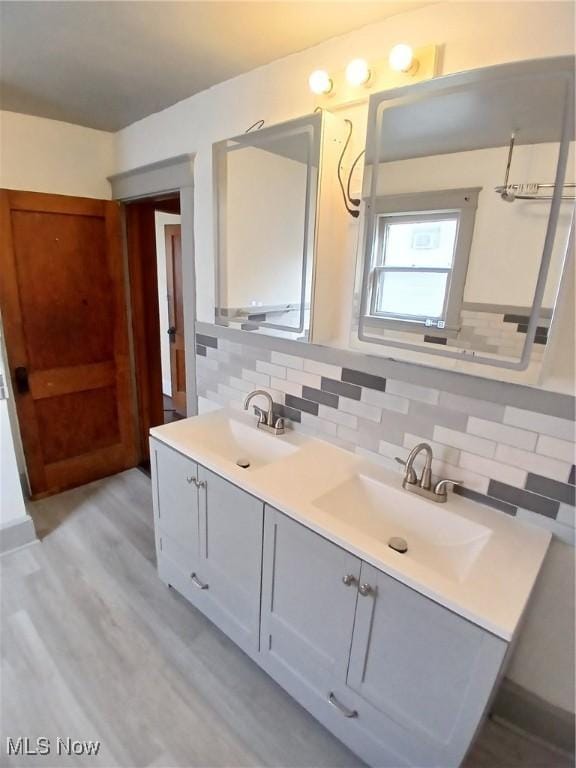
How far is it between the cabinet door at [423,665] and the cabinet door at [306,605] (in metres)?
0.06

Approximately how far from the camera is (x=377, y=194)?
130 centimetres

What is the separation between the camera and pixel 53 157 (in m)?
2.38

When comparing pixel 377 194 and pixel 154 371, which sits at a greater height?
pixel 377 194

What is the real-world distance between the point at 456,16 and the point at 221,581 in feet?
6.71

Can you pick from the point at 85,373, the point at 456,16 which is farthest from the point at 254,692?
the point at 456,16

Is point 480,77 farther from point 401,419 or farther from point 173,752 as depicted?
point 173,752

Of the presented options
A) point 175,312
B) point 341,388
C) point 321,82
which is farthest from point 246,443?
point 175,312

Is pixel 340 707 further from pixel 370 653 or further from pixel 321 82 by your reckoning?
pixel 321 82

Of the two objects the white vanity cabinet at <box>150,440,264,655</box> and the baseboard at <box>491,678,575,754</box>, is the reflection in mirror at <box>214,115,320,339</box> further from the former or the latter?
the baseboard at <box>491,678,575,754</box>

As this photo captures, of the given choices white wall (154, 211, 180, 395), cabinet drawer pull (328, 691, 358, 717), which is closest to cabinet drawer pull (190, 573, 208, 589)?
cabinet drawer pull (328, 691, 358, 717)

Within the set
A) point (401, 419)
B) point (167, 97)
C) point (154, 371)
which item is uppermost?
point (167, 97)

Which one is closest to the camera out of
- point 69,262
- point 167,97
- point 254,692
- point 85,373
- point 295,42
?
point 295,42

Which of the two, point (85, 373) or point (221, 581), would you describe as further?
point (85, 373)

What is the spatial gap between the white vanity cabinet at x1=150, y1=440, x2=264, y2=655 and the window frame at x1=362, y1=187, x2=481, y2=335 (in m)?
0.80
